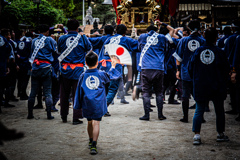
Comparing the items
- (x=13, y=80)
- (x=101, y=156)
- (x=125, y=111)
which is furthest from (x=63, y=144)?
(x=13, y=80)

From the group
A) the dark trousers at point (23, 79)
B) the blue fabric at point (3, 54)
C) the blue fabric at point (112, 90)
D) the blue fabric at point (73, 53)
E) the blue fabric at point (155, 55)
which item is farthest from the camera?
the dark trousers at point (23, 79)

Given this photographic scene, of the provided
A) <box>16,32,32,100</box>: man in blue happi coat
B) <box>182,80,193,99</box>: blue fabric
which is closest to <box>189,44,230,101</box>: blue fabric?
<box>182,80,193,99</box>: blue fabric

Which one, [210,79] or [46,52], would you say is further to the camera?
[46,52]

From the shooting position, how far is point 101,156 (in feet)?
14.0

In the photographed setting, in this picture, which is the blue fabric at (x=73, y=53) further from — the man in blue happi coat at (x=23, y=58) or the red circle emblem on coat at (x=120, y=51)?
the man in blue happi coat at (x=23, y=58)

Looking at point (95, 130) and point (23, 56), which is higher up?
point (23, 56)

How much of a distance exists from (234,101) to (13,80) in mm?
7057

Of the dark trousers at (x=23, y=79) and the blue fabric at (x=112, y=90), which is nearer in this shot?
the blue fabric at (x=112, y=90)

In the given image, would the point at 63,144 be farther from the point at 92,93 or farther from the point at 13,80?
the point at 13,80

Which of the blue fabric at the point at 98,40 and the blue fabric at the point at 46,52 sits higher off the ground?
the blue fabric at the point at 98,40

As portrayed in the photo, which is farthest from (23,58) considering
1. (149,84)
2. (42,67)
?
(149,84)

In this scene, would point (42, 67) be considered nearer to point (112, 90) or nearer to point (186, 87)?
point (112, 90)

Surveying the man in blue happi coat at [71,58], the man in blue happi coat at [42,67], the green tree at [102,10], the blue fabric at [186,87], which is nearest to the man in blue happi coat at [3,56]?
the man in blue happi coat at [42,67]

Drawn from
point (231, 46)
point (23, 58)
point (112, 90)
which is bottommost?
point (112, 90)
